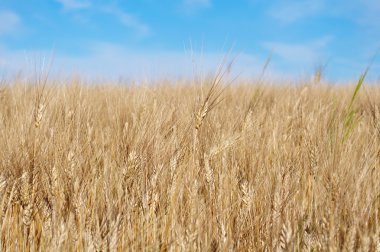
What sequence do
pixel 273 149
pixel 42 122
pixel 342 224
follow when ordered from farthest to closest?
pixel 273 149 < pixel 42 122 < pixel 342 224

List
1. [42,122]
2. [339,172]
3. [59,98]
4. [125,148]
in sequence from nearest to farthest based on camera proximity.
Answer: [339,172] → [125,148] → [42,122] → [59,98]

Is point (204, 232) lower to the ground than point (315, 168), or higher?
lower

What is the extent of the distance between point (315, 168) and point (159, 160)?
567 millimetres

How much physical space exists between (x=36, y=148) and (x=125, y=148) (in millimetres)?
312

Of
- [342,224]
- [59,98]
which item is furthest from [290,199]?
[59,98]

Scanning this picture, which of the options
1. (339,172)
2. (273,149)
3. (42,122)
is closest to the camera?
(339,172)

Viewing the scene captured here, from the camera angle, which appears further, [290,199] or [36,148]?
[36,148]

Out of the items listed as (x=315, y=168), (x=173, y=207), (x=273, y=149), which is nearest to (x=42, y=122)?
(x=173, y=207)

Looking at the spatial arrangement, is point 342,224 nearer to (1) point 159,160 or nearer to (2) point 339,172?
(2) point 339,172

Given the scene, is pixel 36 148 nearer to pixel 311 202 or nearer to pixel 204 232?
pixel 204 232

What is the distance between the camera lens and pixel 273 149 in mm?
1710

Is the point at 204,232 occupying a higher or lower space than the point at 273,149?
lower

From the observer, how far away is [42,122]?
5.23 ft

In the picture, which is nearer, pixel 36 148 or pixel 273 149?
pixel 36 148
